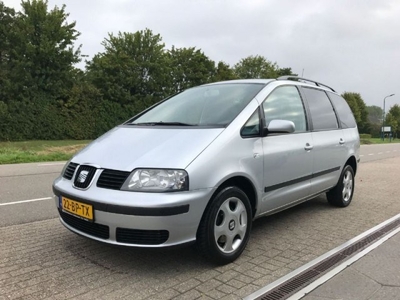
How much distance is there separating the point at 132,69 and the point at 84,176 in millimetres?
34231

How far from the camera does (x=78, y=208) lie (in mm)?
3180

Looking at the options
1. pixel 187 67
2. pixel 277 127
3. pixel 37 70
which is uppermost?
pixel 187 67

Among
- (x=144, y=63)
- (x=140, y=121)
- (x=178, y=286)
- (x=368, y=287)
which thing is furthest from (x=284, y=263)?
(x=144, y=63)

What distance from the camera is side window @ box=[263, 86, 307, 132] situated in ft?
13.2

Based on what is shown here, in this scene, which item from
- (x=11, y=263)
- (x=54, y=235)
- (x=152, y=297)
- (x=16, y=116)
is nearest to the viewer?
(x=152, y=297)

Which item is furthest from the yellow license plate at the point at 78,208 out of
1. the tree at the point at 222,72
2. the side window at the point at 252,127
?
the tree at the point at 222,72

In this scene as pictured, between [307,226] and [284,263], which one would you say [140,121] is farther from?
[307,226]

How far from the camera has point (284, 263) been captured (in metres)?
3.48

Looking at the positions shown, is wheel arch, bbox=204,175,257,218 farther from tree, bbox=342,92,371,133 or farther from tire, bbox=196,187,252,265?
tree, bbox=342,92,371,133

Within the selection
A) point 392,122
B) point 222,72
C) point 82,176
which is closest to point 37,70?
point 222,72

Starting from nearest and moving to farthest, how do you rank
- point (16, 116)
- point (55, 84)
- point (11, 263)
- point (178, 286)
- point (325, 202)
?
point (178, 286) → point (11, 263) → point (325, 202) → point (16, 116) → point (55, 84)

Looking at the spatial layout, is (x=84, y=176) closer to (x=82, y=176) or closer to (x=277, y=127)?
(x=82, y=176)

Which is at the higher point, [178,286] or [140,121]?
[140,121]

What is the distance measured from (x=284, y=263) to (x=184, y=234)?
109cm
